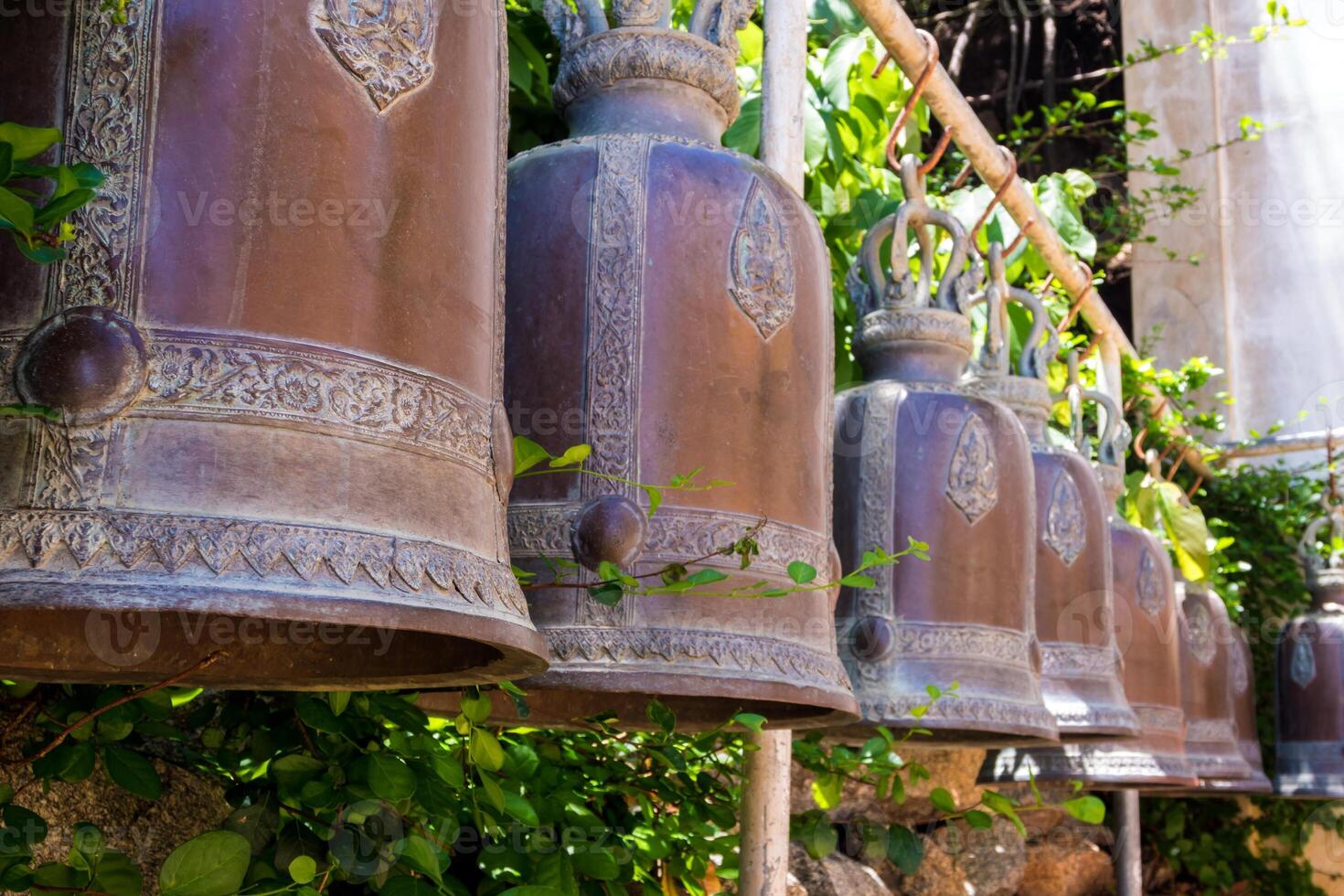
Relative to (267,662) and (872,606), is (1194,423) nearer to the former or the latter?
(872,606)

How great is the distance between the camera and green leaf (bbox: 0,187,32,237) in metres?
1.04

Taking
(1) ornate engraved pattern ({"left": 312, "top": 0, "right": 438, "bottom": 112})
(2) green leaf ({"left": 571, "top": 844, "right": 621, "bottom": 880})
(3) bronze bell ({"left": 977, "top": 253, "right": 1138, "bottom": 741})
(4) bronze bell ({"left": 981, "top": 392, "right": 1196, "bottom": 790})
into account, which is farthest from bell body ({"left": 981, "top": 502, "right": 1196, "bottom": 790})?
(1) ornate engraved pattern ({"left": 312, "top": 0, "right": 438, "bottom": 112})

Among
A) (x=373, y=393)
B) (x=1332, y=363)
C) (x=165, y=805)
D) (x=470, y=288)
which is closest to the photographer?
(x=373, y=393)

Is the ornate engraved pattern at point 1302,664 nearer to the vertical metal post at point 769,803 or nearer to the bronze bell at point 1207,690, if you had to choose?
the bronze bell at point 1207,690

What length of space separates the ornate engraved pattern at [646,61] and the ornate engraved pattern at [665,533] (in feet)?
1.71

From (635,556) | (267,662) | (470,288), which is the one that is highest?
(470,288)

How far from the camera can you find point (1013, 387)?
2.88m

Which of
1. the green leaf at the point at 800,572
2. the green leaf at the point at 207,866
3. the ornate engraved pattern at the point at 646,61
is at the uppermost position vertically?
the ornate engraved pattern at the point at 646,61

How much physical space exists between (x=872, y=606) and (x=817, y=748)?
261 millimetres

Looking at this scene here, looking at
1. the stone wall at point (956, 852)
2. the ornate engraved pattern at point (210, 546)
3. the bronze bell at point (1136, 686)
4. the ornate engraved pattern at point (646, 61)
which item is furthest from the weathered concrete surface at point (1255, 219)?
the ornate engraved pattern at point (210, 546)

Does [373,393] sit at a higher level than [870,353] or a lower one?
lower

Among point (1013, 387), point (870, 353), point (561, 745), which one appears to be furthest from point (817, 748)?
point (1013, 387)

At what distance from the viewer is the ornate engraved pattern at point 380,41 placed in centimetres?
124

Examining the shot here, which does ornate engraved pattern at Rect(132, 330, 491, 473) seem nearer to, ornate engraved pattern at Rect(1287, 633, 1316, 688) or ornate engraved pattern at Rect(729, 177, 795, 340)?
ornate engraved pattern at Rect(729, 177, 795, 340)
